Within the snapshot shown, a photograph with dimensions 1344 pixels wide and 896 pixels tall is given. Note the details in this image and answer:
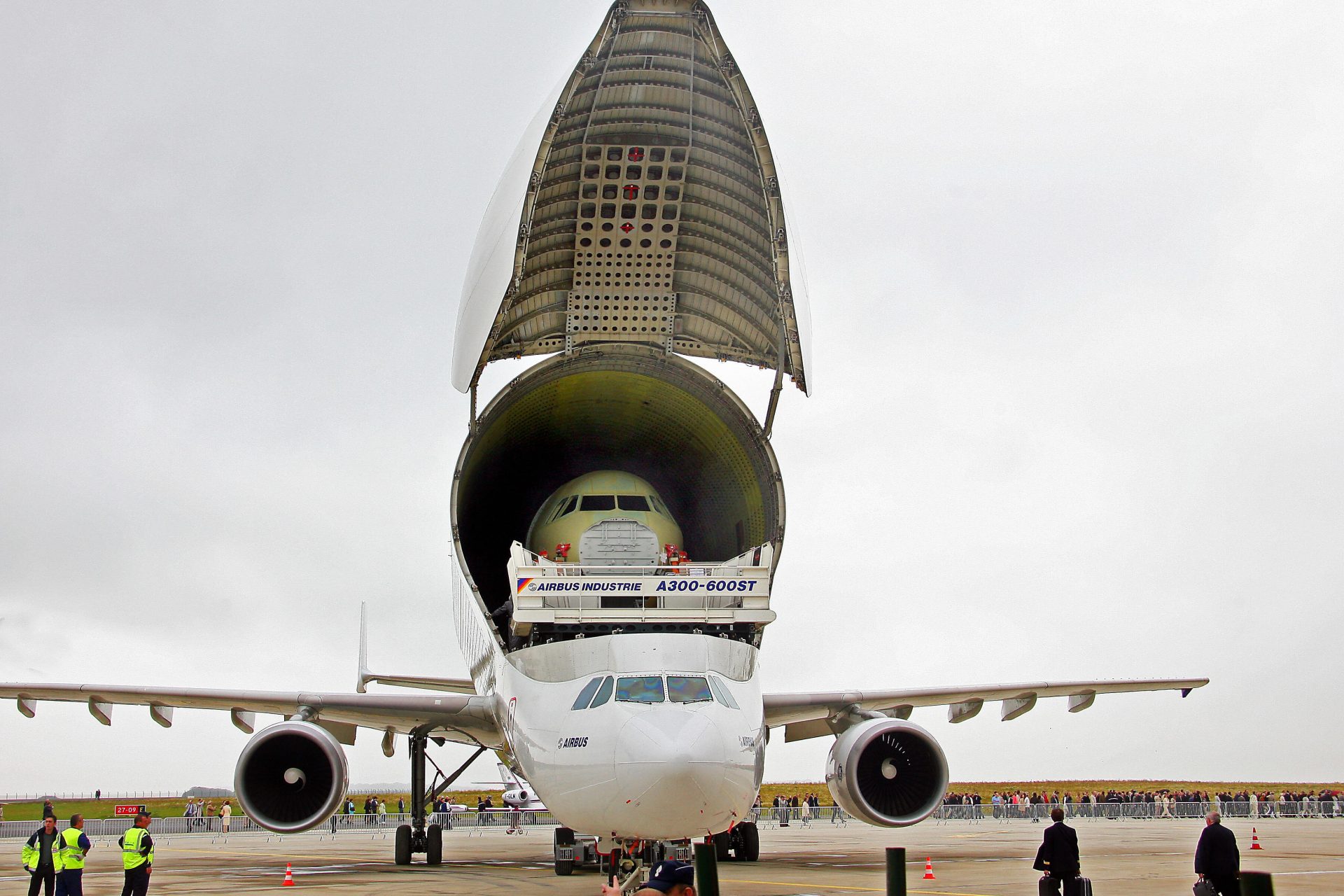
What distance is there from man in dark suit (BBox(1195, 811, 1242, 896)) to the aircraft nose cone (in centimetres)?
389

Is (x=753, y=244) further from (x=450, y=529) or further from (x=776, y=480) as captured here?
(x=450, y=529)

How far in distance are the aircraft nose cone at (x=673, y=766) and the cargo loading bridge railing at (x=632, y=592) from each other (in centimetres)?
197

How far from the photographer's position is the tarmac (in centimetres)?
1248

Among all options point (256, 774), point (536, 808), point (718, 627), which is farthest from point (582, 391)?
point (536, 808)

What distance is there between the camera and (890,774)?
13.8 m

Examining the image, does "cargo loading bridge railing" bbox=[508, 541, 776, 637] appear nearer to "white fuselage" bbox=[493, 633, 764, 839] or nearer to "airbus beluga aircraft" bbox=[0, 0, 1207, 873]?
"airbus beluga aircraft" bbox=[0, 0, 1207, 873]

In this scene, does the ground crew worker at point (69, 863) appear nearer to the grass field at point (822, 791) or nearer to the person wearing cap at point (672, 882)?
the person wearing cap at point (672, 882)

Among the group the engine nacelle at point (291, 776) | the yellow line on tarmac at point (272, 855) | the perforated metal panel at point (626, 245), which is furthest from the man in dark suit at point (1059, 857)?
the yellow line on tarmac at point (272, 855)

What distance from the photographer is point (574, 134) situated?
44.5ft

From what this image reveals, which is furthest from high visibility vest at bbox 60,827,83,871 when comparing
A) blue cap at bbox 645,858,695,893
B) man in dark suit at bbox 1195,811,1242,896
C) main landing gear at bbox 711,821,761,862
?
man in dark suit at bbox 1195,811,1242,896

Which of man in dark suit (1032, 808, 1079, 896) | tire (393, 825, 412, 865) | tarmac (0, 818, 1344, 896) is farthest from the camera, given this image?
tire (393, 825, 412, 865)

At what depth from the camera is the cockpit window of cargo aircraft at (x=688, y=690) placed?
10336mm

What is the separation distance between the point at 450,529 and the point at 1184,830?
2502cm

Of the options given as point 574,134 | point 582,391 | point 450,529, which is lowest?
point 450,529
